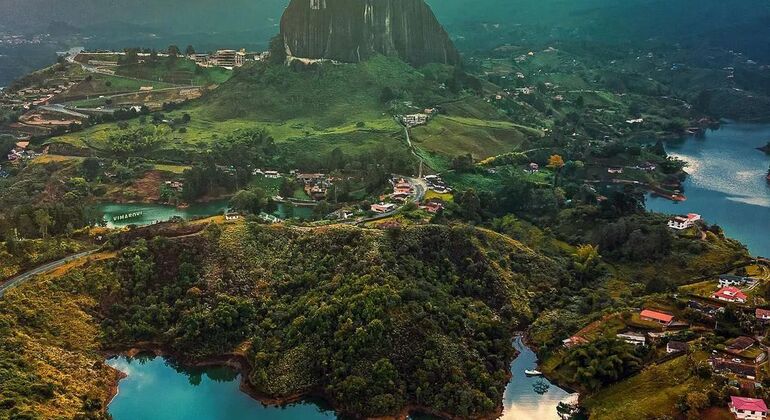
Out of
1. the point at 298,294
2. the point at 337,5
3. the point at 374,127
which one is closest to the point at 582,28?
the point at 337,5

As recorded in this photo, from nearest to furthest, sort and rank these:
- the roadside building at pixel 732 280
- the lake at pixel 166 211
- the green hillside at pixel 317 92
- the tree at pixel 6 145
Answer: the roadside building at pixel 732 280
the lake at pixel 166 211
the tree at pixel 6 145
the green hillside at pixel 317 92

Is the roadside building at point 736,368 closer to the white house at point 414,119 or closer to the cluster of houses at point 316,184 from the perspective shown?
the cluster of houses at point 316,184

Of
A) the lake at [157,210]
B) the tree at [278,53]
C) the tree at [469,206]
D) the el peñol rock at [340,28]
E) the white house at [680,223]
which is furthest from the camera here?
the tree at [278,53]

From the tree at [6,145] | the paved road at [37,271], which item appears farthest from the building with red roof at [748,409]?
the tree at [6,145]

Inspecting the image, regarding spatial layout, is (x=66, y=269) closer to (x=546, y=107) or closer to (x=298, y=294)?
(x=298, y=294)

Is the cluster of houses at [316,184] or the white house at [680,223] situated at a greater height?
the white house at [680,223]

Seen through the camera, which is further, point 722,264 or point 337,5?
point 337,5

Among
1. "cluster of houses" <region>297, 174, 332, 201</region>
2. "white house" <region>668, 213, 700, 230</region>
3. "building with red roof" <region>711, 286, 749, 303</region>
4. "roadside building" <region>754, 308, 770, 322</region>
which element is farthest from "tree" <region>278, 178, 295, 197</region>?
"roadside building" <region>754, 308, 770, 322</region>

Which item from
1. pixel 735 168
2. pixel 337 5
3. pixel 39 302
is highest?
pixel 337 5

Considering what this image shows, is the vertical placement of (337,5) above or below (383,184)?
above

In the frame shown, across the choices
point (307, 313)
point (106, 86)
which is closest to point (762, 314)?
point (307, 313)
